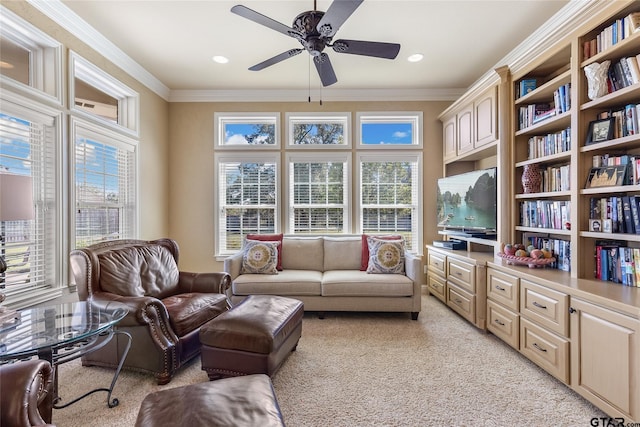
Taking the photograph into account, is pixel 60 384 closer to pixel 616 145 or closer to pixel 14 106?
pixel 14 106

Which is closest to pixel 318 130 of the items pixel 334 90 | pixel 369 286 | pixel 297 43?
pixel 334 90

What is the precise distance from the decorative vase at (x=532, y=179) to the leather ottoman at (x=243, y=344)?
2518 mm

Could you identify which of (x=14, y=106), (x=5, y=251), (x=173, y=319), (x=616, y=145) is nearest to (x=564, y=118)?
(x=616, y=145)

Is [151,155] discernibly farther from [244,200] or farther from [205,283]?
[205,283]

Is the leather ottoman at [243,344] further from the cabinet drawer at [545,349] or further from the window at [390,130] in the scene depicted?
the window at [390,130]

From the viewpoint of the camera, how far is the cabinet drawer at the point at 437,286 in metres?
3.55

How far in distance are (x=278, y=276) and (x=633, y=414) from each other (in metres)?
2.83

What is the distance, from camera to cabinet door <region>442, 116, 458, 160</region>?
151 inches

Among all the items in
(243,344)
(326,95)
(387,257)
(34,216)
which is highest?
(326,95)

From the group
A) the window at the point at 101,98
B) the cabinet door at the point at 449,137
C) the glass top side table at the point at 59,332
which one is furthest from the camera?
the cabinet door at the point at 449,137

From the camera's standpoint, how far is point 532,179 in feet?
8.84

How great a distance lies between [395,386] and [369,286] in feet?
4.01

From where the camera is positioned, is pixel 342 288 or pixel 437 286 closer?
pixel 342 288

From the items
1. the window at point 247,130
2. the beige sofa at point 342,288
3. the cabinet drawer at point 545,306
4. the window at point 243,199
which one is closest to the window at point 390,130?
the window at point 247,130
